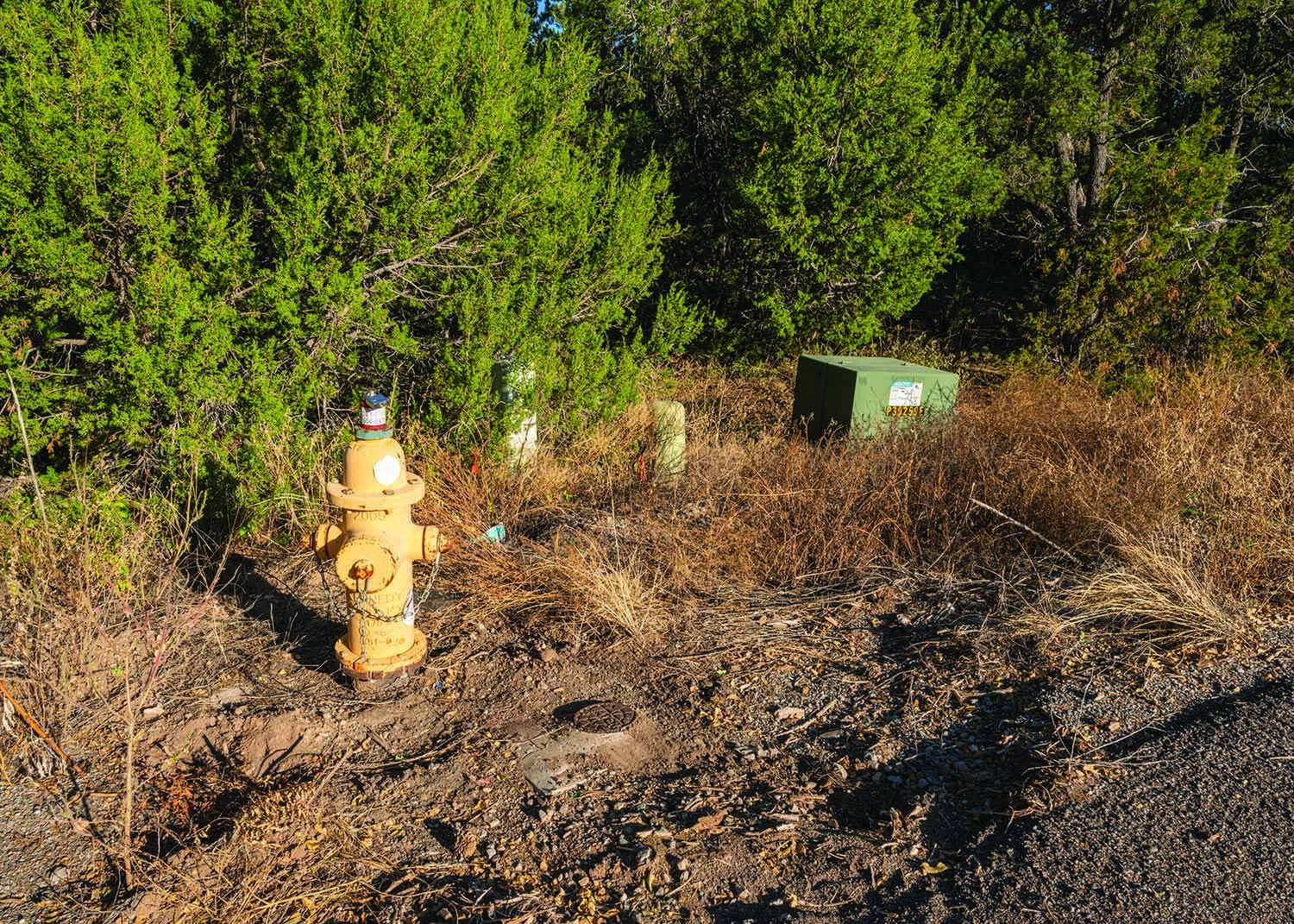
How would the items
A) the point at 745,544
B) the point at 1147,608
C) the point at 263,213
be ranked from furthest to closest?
the point at 263,213
the point at 745,544
the point at 1147,608

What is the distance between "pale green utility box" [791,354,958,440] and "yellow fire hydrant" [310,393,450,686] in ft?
12.4

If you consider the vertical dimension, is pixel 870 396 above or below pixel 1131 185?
below

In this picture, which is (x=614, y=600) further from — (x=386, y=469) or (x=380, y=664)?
(x=386, y=469)

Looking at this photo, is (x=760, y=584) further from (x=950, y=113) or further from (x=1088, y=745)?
(x=950, y=113)

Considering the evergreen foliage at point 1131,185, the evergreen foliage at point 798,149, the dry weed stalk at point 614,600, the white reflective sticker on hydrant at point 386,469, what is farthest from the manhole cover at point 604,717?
the evergreen foliage at point 1131,185

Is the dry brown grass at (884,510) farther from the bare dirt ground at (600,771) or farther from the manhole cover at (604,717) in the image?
the manhole cover at (604,717)

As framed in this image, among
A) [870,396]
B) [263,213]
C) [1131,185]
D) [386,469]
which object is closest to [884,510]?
[870,396]

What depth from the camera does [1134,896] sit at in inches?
94.3

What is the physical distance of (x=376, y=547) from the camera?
341 cm

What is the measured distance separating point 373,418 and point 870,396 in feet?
13.5

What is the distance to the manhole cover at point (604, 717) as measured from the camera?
342 cm

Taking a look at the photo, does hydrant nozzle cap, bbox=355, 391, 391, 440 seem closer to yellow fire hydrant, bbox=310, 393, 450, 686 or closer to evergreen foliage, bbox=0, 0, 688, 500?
yellow fire hydrant, bbox=310, 393, 450, 686

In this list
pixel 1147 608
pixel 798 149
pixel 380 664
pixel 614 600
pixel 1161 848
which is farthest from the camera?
pixel 798 149

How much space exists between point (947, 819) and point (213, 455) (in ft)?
13.0
